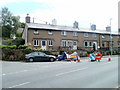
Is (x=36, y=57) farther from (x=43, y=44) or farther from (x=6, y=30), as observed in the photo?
(x=6, y=30)

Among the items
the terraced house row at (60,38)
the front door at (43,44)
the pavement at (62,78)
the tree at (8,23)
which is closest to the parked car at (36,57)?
the terraced house row at (60,38)

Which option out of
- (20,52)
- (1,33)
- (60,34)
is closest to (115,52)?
(60,34)

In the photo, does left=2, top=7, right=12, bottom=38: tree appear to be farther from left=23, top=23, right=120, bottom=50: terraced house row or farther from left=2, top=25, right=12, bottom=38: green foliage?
left=23, top=23, right=120, bottom=50: terraced house row

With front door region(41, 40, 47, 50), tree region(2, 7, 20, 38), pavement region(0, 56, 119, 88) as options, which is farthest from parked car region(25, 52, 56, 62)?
tree region(2, 7, 20, 38)

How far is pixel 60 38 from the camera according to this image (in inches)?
1510

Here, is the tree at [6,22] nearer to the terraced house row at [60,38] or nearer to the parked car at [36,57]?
the terraced house row at [60,38]

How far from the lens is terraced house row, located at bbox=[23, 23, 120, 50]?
115 ft

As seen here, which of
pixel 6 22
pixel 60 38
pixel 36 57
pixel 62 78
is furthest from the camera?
pixel 6 22

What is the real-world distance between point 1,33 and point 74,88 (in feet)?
152

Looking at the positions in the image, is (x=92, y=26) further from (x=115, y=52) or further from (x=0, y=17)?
(x=0, y=17)

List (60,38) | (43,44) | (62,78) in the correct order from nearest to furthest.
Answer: (62,78), (43,44), (60,38)

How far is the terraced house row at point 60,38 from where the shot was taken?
34997mm

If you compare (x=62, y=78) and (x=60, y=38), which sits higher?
(x=60, y=38)

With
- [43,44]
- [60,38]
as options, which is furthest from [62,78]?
[60,38]
